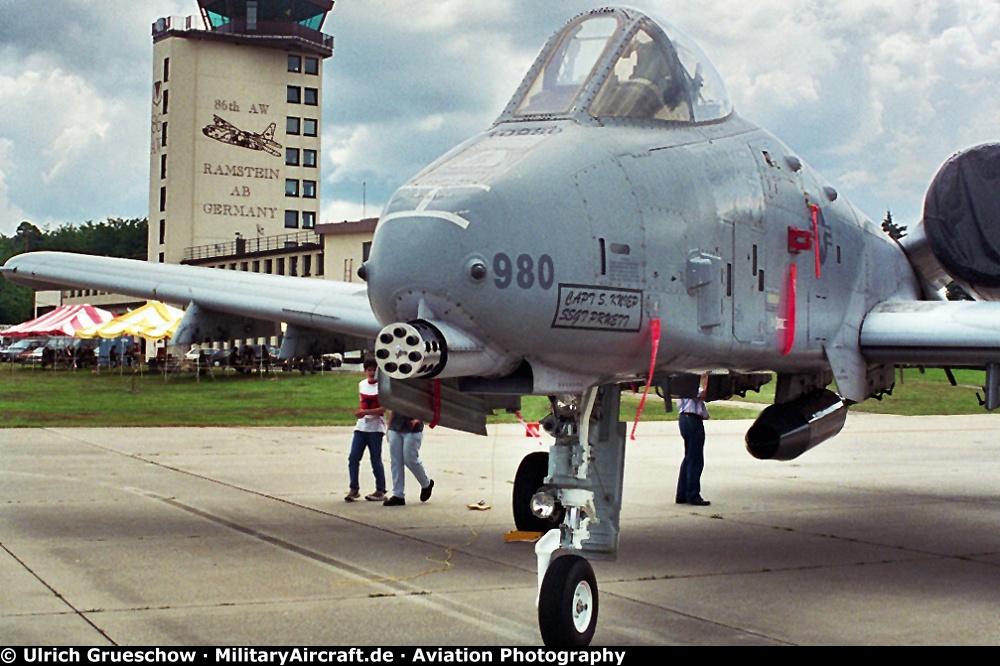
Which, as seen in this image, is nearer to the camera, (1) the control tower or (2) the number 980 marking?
(2) the number 980 marking

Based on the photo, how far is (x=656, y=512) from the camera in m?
13.9

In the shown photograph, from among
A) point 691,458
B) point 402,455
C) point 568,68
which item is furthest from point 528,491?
point 568,68

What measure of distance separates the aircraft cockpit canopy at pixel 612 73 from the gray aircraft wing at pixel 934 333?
10.2 feet

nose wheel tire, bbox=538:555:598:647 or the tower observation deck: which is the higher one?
A: the tower observation deck

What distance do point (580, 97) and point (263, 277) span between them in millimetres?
5943

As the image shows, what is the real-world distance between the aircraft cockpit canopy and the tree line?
9297 centimetres

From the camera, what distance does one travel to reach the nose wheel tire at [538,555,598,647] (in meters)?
6.44

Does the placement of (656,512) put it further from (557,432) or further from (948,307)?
(557,432)

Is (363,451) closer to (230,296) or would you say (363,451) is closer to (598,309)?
(230,296)

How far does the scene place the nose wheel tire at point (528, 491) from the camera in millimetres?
11781

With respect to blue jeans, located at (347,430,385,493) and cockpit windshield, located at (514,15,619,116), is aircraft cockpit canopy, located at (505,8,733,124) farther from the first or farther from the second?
blue jeans, located at (347,430,385,493)

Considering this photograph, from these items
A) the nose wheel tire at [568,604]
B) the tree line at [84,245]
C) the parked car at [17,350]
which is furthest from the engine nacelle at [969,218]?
the tree line at [84,245]

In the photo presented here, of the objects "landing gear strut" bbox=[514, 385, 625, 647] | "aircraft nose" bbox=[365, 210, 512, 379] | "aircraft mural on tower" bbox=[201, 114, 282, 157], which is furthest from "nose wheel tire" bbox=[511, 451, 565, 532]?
"aircraft mural on tower" bbox=[201, 114, 282, 157]

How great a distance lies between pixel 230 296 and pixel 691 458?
247 inches
